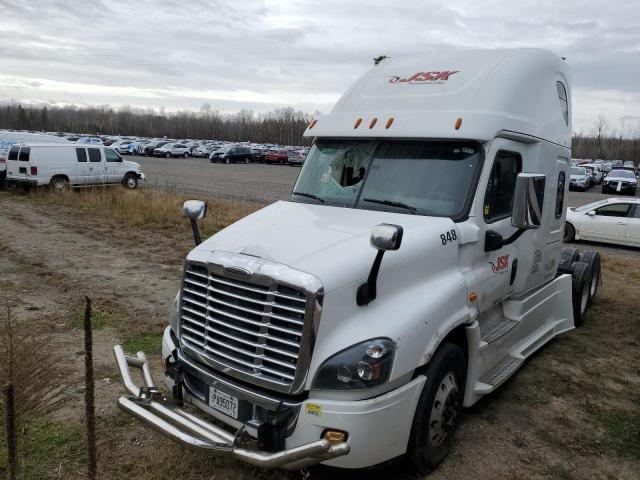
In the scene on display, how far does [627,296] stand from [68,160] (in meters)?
19.1

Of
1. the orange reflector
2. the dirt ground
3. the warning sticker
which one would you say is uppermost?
the warning sticker

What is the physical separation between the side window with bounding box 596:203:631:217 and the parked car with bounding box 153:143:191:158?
161 ft

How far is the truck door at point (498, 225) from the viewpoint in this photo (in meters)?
4.51

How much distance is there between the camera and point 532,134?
526 centimetres

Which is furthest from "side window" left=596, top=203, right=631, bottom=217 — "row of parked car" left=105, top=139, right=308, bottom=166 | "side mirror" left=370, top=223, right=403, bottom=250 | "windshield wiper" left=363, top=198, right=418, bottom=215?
"row of parked car" left=105, top=139, right=308, bottom=166

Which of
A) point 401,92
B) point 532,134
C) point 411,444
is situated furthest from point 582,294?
point 411,444

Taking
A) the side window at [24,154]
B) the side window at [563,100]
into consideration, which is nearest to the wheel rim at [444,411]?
the side window at [563,100]

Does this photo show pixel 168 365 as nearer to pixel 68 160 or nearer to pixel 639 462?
pixel 639 462

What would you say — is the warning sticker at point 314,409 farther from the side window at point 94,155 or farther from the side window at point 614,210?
the side window at point 94,155

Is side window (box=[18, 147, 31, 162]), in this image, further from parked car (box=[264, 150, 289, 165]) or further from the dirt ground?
parked car (box=[264, 150, 289, 165])

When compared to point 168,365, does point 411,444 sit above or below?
below

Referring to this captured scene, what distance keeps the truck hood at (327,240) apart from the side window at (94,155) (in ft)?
63.0

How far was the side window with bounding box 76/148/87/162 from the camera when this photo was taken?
828 inches

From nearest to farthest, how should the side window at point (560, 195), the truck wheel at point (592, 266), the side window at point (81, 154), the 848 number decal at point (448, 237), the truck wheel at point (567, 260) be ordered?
the 848 number decal at point (448, 237)
the side window at point (560, 195)
the truck wheel at point (567, 260)
the truck wheel at point (592, 266)
the side window at point (81, 154)
